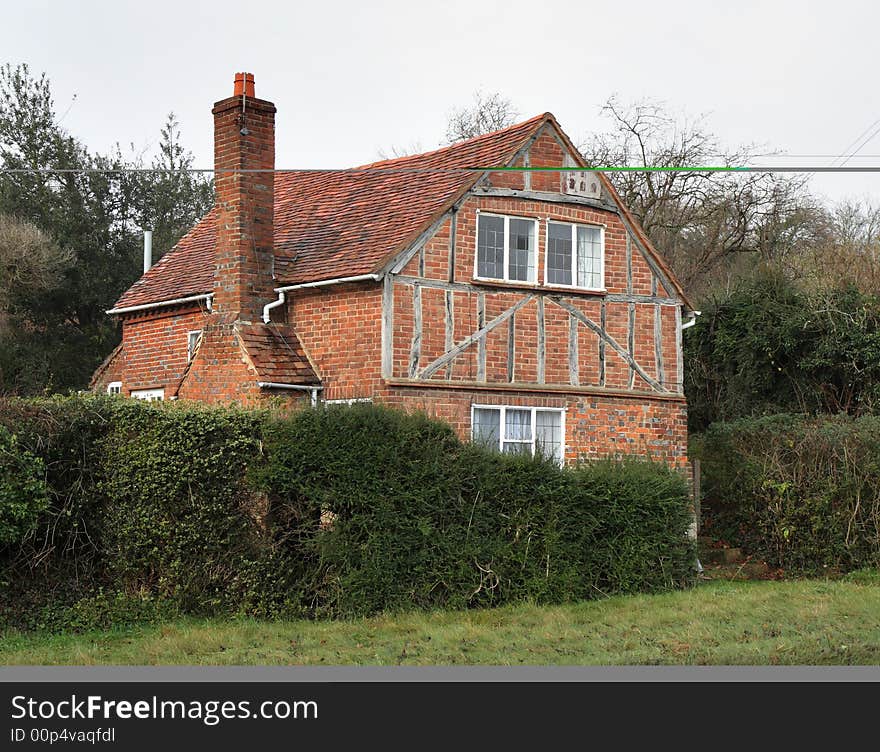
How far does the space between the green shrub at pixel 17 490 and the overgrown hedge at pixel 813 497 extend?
34.8 ft

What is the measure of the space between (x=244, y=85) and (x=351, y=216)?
9.81ft

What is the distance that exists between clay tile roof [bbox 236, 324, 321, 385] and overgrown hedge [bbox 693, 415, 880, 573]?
713 cm

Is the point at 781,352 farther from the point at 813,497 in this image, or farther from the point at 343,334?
the point at 343,334

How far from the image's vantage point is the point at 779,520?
58.1 ft

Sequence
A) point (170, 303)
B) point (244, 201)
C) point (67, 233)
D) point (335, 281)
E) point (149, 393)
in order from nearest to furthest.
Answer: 1. point (335, 281)
2. point (244, 201)
3. point (170, 303)
4. point (149, 393)
5. point (67, 233)

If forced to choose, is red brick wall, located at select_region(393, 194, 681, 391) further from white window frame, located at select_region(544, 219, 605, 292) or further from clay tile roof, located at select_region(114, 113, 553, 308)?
clay tile roof, located at select_region(114, 113, 553, 308)

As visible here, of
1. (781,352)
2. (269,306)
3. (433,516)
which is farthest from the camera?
(781,352)

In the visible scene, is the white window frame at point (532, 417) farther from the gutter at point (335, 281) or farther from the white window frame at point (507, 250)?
the gutter at point (335, 281)

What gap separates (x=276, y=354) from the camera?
61.0ft

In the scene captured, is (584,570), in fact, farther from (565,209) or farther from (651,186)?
(651,186)

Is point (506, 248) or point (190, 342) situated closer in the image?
point (506, 248)

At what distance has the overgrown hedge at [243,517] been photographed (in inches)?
535

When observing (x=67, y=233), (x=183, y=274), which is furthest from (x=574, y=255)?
(x=67, y=233)

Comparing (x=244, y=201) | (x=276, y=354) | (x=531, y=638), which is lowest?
(x=531, y=638)
